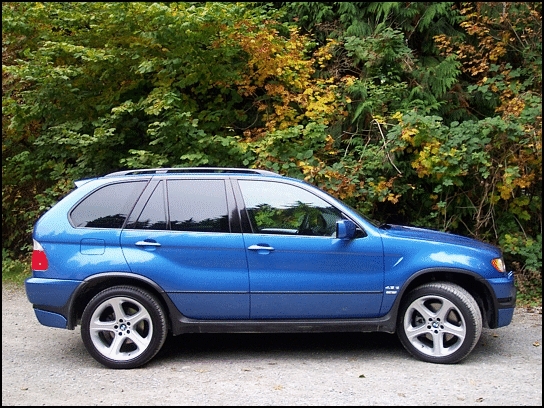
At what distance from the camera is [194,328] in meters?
5.66

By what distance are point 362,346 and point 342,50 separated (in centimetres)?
535

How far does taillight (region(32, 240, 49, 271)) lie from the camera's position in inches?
222

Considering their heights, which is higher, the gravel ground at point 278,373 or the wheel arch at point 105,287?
the wheel arch at point 105,287

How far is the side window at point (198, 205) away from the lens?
575cm

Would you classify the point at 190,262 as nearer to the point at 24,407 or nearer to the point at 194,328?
the point at 194,328

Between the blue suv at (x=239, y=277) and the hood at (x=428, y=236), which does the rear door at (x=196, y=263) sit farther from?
the hood at (x=428, y=236)

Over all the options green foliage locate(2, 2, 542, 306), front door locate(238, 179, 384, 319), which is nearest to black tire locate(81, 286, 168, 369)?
front door locate(238, 179, 384, 319)

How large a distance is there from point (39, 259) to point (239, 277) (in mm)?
1812

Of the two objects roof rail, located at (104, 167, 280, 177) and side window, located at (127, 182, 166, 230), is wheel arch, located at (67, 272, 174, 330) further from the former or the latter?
roof rail, located at (104, 167, 280, 177)

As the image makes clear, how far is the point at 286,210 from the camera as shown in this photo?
229 inches

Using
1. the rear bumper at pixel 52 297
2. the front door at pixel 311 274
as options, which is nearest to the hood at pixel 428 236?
the front door at pixel 311 274

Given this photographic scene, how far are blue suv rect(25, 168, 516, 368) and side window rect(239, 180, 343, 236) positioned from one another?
13 mm

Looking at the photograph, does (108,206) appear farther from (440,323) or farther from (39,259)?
(440,323)

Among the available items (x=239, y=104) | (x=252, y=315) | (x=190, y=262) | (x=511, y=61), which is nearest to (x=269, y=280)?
(x=252, y=315)
